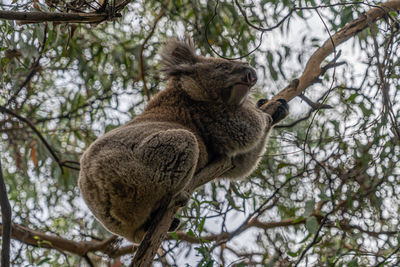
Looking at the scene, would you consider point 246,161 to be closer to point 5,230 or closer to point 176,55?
point 176,55

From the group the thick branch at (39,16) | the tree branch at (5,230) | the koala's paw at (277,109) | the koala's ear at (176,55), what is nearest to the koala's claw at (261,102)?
the koala's paw at (277,109)

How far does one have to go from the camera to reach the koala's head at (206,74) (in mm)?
3393

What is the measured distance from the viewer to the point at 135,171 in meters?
2.65

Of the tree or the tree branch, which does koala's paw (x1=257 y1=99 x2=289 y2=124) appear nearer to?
the tree

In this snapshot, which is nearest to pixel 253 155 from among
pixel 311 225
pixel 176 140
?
pixel 311 225

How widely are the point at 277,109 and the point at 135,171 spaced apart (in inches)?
49.9

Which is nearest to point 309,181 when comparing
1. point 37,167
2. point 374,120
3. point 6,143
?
point 374,120

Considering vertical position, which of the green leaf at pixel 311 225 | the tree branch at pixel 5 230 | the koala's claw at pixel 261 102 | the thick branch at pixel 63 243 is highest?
the koala's claw at pixel 261 102

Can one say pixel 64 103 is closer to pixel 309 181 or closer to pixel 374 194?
pixel 309 181

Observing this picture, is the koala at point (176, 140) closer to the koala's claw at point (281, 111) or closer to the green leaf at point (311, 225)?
the koala's claw at point (281, 111)

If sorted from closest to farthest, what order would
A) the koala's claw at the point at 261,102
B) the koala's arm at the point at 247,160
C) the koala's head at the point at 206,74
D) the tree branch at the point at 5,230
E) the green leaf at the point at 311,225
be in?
the tree branch at the point at 5,230 → the green leaf at the point at 311,225 → the koala's head at the point at 206,74 → the koala's arm at the point at 247,160 → the koala's claw at the point at 261,102

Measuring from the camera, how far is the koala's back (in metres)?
2.67

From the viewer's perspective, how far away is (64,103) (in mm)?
5480

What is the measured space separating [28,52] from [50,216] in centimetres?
232
